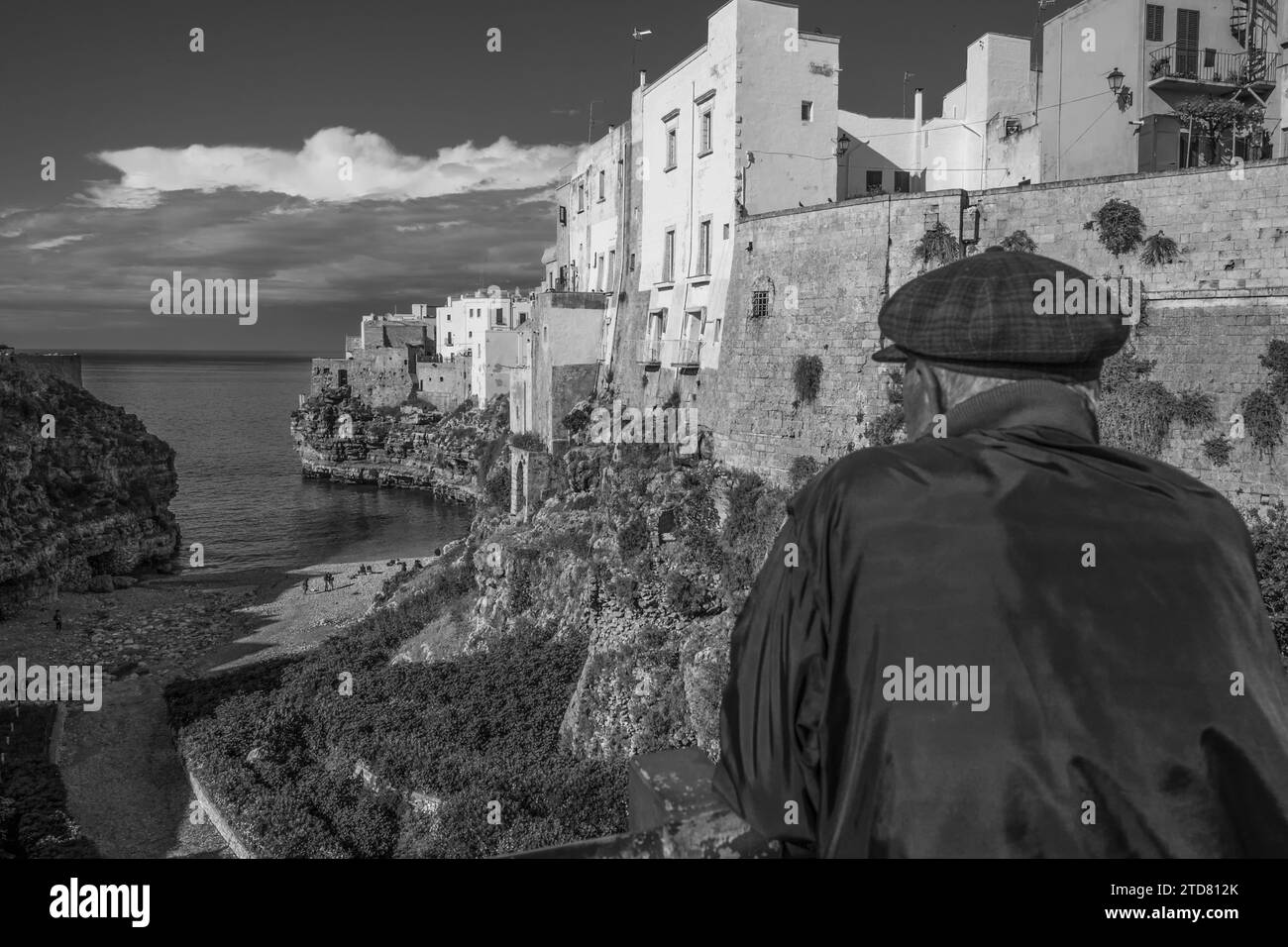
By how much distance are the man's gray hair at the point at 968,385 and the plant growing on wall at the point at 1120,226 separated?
1656 centimetres

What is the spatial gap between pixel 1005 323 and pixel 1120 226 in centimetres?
1683

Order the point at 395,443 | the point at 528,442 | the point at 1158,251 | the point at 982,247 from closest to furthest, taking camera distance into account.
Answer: the point at 1158,251
the point at 982,247
the point at 528,442
the point at 395,443

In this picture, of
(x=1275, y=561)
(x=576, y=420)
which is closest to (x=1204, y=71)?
(x=1275, y=561)

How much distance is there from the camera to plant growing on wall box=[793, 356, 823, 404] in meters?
20.9

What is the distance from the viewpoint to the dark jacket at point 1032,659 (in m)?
1.69

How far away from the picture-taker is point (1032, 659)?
5.60 ft

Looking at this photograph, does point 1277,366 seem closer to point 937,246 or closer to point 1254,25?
point 937,246

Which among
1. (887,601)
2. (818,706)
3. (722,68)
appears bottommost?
(818,706)

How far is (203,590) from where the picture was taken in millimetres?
43594

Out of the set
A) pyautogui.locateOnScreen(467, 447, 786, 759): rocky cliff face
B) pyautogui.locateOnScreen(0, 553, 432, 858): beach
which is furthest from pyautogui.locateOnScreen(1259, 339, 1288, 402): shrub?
pyautogui.locateOnScreen(0, 553, 432, 858): beach

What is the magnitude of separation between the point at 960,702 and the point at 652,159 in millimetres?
29792

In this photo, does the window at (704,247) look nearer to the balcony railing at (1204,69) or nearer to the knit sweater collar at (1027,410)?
the balcony railing at (1204,69)
